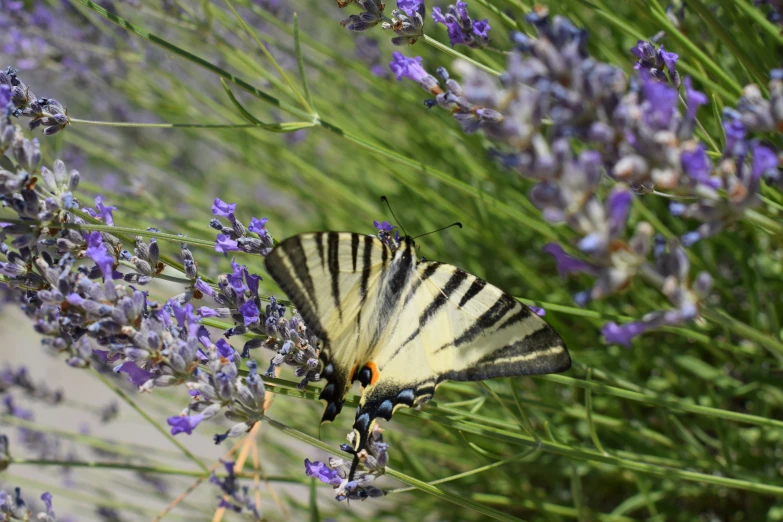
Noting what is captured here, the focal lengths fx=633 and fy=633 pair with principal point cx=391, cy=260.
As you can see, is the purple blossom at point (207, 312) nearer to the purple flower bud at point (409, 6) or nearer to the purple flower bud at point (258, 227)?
the purple flower bud at point (258, 227)

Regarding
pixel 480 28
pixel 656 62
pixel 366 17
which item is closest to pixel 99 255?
pixel 366 17

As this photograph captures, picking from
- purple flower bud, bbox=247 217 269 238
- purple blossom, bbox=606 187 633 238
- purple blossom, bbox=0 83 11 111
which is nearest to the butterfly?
purple flower bud, bbox=247 217 269 238

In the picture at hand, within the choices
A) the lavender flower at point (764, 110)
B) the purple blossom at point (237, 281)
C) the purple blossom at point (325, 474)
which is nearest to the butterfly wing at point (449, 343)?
the purple blossom at point (325, 474)

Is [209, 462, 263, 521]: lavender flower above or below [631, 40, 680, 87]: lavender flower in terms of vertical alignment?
below

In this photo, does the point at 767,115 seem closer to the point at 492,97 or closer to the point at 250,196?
the point at 492,97

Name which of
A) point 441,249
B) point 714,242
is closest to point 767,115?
point 714,242

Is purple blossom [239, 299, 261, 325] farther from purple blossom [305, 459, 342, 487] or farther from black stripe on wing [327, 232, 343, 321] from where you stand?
purple blossom [305, 459, 342, 487]

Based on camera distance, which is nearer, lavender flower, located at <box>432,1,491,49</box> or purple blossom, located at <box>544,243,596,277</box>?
purple blossom, located at <box>544,243,596,277</box>
